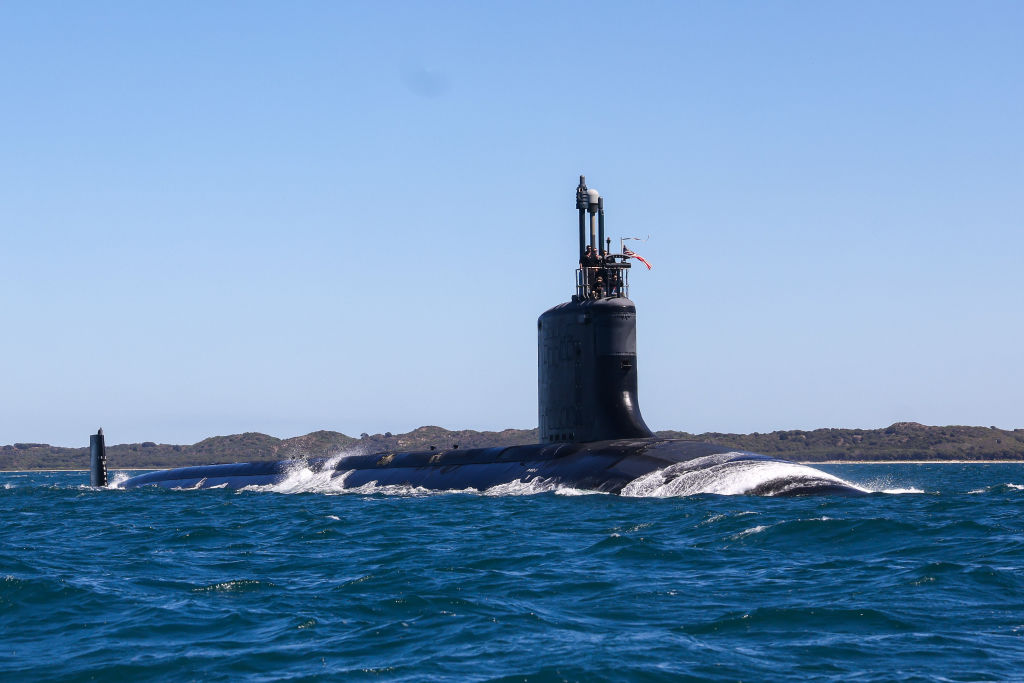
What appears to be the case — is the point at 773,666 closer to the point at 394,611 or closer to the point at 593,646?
the point at 593,646

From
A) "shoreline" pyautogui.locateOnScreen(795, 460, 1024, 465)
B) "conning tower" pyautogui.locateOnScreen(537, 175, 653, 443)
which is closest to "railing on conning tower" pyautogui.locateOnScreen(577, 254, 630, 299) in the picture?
"conning tower" pyautogui.locateOnScreen(537, 175, 653, 443)

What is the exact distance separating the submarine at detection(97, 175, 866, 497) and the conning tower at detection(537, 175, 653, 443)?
0.03 m

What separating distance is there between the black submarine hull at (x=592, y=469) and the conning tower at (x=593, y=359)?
70 centimetres

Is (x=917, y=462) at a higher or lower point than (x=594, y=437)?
lower

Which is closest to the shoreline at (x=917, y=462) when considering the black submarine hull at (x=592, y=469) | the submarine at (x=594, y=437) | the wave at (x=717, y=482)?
the black submarine hull at (x=592, y=469)

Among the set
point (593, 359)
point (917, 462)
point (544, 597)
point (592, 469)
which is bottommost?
point (917, 462)

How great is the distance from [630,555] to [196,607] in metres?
6.30

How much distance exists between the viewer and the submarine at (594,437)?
27578 millimetres

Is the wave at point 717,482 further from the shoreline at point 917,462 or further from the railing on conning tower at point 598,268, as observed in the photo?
the shoreline at point 917,462

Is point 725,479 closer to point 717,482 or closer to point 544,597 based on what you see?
point 717,482

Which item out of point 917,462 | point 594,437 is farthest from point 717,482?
point 917,462

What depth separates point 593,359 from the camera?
32.0m

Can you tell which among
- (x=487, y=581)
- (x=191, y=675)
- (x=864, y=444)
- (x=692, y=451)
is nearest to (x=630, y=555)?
(x=487, y=581)

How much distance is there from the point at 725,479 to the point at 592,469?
376 cm
